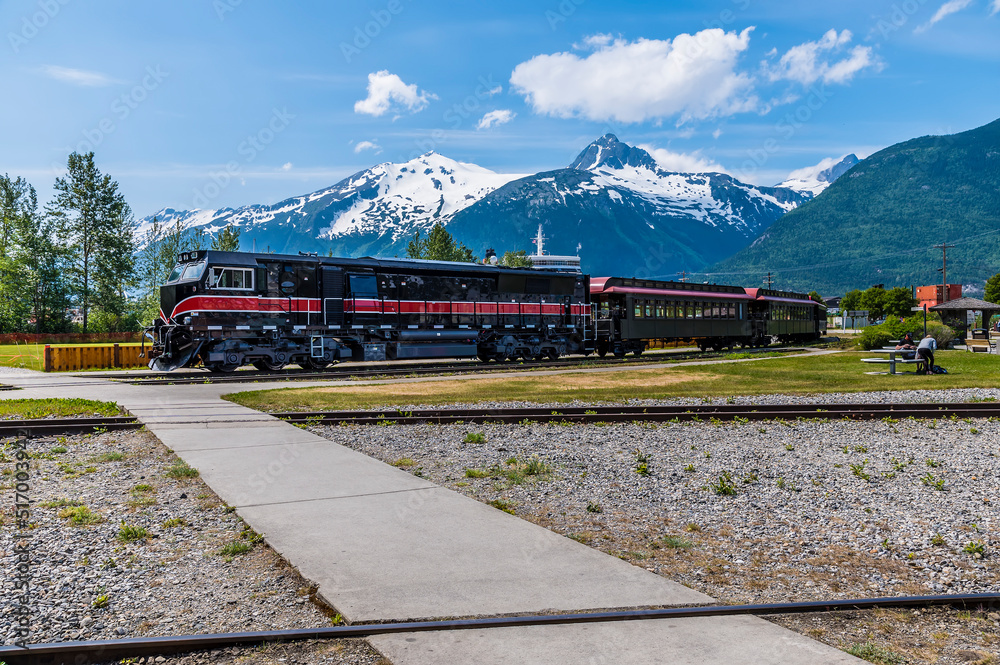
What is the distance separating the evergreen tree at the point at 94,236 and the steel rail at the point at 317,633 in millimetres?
69708

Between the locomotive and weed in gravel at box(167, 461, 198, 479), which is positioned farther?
→ the locomotive

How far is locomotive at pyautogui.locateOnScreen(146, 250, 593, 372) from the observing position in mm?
23203

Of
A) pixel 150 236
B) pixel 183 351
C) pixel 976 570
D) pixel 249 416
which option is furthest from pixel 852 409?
pixel 150 236

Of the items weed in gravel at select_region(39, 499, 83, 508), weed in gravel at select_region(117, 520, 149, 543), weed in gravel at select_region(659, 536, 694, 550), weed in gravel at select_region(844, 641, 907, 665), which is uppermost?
weed in gravel at select_region(844, 641, 907, 665)

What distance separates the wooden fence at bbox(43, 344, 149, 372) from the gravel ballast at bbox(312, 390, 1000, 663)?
77.9 ft

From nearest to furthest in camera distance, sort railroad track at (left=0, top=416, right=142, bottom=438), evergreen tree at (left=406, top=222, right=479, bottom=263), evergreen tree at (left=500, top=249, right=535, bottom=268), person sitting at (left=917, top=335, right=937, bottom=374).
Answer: railroad track at (left=0, top=416, right=142, bottom=438), person sitting at (left=917, top=335, right=937, bottom=374), evergreen tree at (left=406, top=222, right=479, bottom=263), evergreen tree at (left=500, top=249, right=535, bottom=268)

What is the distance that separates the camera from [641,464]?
30.9 feet

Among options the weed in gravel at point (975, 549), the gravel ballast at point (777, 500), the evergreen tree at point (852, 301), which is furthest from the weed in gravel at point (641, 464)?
the evergreen tree at point (852, 301)

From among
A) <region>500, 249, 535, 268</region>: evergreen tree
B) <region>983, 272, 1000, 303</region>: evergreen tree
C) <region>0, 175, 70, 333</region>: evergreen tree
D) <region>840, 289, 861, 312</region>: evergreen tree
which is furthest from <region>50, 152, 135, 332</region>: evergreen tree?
<region>840, 289, 861, 312</region>: evergreen tree

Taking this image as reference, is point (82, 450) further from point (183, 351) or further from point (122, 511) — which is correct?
point (183, 351)

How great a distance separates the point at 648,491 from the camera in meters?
8.09

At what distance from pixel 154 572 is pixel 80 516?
2046 millimetres

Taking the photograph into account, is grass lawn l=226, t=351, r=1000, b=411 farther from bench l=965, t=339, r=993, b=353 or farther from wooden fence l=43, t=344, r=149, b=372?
wooden fence l=43, t=344, r=149, b=372

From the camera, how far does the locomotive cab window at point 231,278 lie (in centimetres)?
2314
